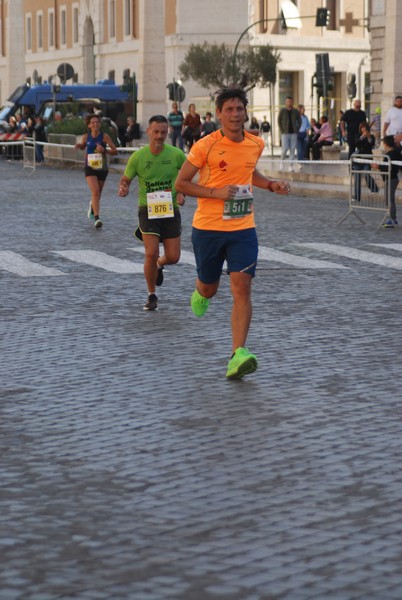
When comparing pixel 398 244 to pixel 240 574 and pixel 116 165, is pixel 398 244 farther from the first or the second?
pixel 116 165

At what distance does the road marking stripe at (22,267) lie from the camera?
1559cm

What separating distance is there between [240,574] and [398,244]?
1430cm

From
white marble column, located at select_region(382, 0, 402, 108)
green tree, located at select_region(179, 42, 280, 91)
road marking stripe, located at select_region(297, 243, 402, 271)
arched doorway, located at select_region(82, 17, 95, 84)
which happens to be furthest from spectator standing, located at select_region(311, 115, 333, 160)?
arched doorway, located at select_region(82, 17, 95, 84)

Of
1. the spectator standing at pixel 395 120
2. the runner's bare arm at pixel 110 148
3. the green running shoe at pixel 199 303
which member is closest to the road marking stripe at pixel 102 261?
the runner's bare arm at pixel 110 148

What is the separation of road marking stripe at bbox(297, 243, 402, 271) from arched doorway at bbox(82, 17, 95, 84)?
68.2 metres

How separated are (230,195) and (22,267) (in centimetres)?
719

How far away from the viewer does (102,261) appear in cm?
1684

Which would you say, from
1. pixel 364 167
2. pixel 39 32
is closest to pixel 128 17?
pixel 39 32

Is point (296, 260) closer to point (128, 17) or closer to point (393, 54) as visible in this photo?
point (393, 54)

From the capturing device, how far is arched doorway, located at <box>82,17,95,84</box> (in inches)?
3401

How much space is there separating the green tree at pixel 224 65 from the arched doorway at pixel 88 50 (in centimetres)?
1396

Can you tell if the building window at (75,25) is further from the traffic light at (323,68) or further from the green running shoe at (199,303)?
the green running shoe at (199,303)

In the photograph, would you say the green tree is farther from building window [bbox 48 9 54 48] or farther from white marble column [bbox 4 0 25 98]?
building window [bbox 48 9 54 48]

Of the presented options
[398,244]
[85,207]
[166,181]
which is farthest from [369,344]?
[85,207]
